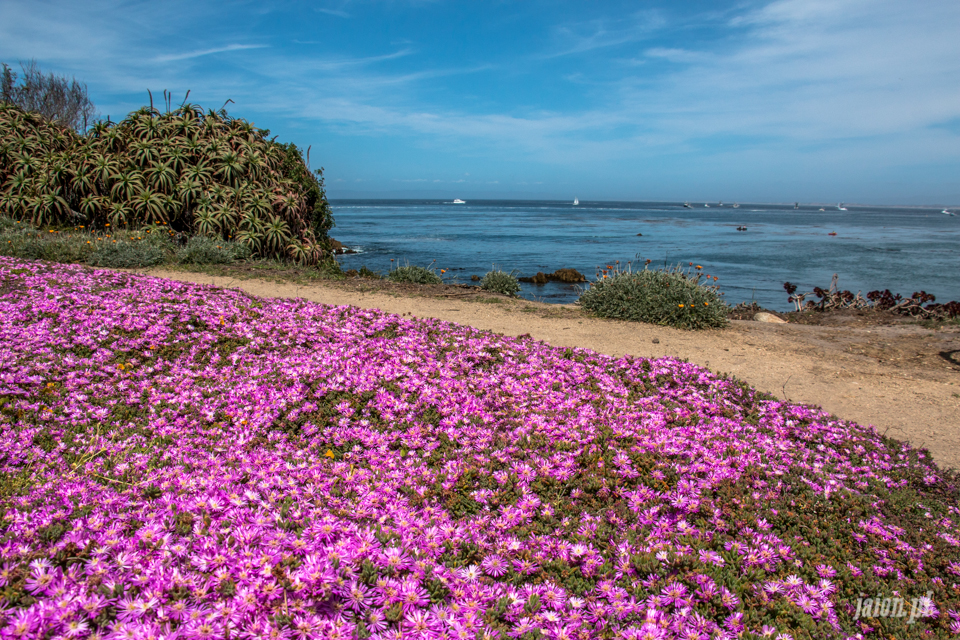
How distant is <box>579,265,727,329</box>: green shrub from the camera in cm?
979

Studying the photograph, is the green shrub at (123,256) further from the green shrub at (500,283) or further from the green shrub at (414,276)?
the green shrub at (500,283)

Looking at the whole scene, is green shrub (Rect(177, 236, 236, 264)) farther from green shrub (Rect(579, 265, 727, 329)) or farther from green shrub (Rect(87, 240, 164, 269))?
green shrub (Rect(579, 265, 727, 329))

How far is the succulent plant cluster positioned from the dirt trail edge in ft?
12.7

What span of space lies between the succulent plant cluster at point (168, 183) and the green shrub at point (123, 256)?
225 centimetres

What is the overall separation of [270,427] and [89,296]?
3839 millimetres

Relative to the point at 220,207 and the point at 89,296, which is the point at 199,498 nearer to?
the point at 89,296

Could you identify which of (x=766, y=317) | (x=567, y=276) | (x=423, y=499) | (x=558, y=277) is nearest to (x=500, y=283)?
(x=766, y=317)

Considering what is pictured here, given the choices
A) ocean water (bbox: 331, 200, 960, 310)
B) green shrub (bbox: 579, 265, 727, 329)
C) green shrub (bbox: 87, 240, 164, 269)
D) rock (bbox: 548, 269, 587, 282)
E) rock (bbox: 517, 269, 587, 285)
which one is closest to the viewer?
green shrub (bbox: 579, 265, 727, 329)

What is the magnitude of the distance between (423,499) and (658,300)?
27.4ft

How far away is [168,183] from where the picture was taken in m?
15.5

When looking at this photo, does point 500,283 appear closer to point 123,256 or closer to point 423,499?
point 123,256

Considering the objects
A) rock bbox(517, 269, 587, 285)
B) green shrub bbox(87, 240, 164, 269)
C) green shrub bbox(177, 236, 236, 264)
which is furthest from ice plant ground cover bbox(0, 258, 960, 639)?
rock bbox(517, 269, 587, 285)

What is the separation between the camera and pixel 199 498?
231 centimetres

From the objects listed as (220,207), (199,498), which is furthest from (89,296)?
(220,207)
